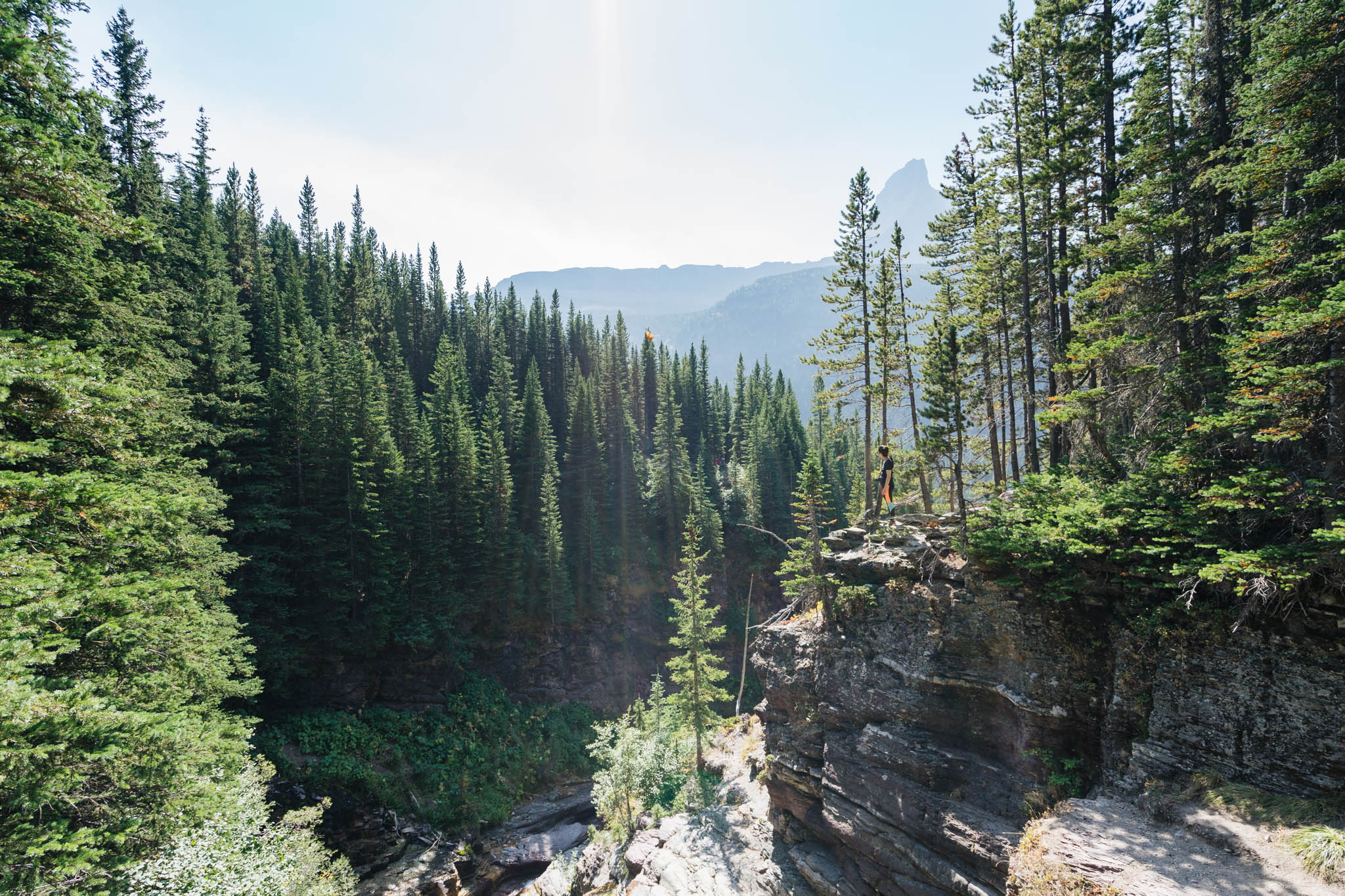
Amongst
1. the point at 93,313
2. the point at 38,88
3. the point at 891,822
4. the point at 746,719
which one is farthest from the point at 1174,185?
the point at 746,719

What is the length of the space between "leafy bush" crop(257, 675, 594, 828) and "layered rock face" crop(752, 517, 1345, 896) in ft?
60.2

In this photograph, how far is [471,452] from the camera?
38.4 meters

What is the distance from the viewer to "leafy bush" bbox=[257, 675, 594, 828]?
79.9 feet

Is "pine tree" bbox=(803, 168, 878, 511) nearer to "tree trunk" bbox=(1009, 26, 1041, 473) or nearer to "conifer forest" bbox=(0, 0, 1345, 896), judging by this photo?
"conifer forest" bbox=(0, 0, 1345, 896)

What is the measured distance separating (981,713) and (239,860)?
2005cm

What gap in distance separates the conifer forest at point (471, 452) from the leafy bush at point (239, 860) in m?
0.13

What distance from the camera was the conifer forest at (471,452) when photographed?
31.3 ft

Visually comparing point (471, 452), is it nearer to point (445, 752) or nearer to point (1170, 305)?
point (445, 752)

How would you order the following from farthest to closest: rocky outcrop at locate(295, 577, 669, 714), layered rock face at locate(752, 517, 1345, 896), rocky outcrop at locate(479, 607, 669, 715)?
rocky outcrop at locate(479, 607, 669, 715)
rocky outcrop at locate(295, 577, 669, 714)
layered rock face at locate(752, 517, 1345, 896)

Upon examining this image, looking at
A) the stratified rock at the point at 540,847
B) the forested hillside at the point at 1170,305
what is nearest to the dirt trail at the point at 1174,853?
the forested hillside at the point at 1170,305

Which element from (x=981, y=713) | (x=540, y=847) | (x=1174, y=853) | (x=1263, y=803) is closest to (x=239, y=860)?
(x=540, y=847)

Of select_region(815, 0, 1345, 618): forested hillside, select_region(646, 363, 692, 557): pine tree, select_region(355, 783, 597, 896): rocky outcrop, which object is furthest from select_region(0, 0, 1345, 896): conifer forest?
select_region(646, 363, 692, 557): pine tree

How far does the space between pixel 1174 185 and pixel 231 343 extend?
36.0 metres

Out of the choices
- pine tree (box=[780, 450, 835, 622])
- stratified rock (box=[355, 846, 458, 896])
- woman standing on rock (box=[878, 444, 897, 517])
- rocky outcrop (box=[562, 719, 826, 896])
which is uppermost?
woman standing on rock (box=[878, 444, 897, 517])
